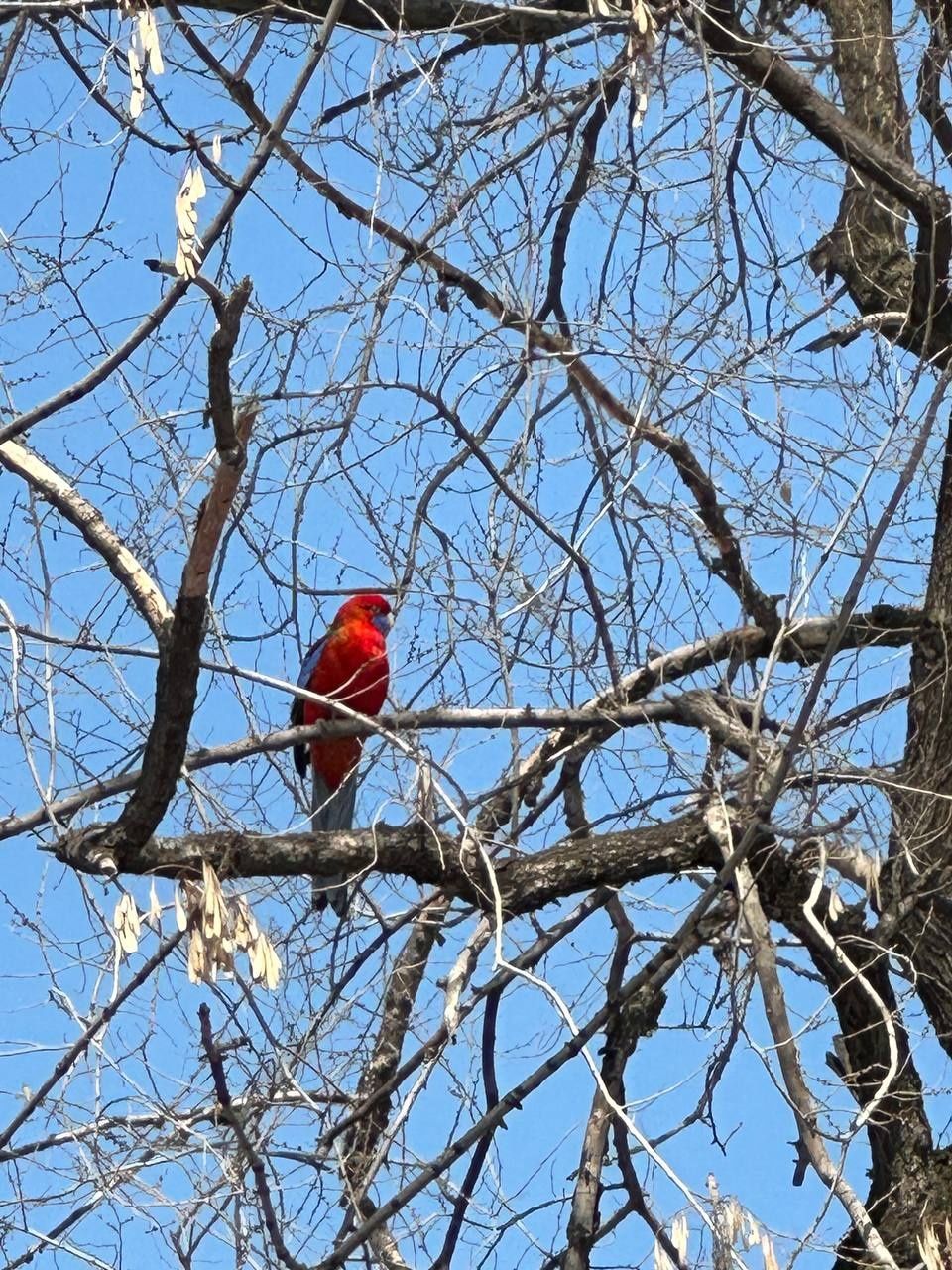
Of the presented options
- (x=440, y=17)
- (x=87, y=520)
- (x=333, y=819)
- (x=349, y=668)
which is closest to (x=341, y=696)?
(x=333, y=819)

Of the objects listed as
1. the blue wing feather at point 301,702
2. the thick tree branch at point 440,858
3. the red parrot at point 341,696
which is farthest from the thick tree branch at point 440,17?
the thick tree branch at point 440,858

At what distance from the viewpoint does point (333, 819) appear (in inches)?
233

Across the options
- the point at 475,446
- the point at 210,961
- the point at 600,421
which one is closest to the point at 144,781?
the point at 210,961

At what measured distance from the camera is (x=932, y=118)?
5.09 meters

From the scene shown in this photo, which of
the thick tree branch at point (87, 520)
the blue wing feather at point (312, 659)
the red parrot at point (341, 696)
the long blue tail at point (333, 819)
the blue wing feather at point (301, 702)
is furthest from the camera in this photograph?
the blue wing feather at point (312, 659)

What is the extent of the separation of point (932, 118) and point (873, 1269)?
10.3 ft

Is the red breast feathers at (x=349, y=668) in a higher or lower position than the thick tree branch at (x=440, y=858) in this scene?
higher

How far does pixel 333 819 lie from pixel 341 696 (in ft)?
1.61

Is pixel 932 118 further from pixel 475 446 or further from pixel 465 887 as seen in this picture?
pixel 465 887

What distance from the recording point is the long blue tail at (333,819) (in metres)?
4.58

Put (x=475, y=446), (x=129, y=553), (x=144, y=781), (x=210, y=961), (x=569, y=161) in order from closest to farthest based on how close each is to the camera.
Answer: (x=210, y=961) < (x=144, y=781) < (x=129, y=553) < (x=475, y=446) < (x=569, y=161)

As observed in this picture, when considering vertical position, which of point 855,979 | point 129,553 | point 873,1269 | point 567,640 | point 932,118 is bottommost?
point 873,1269

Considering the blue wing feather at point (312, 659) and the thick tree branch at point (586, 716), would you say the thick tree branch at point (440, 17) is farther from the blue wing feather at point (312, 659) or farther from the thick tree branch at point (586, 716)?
the blue wing feather at point (312, 659)

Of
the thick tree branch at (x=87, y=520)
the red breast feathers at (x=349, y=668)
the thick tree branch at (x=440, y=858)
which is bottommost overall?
the thick tree branch at (x=440, y=858)
